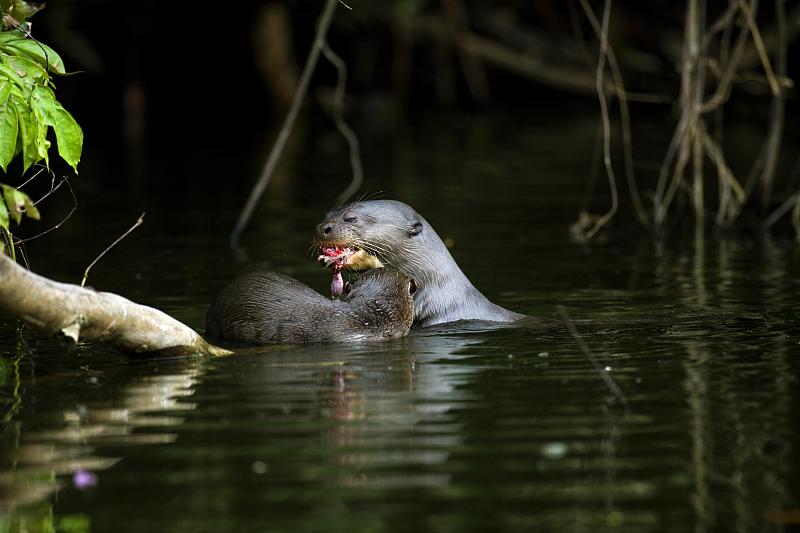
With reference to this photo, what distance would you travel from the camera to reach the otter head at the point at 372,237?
6.30m

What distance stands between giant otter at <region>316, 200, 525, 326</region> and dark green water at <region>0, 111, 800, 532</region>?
30 centimetres

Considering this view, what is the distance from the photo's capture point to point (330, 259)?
6.27 meters

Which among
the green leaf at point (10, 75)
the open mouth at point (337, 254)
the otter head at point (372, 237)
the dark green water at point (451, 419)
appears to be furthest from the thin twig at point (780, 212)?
the green leaf at point (10, 75)

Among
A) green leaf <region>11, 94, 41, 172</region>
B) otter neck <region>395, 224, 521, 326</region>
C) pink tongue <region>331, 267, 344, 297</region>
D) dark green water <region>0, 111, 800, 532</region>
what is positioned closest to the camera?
dark green water <region>0, 111, 800, 532</region>

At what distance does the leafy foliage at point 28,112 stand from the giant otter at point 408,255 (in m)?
1.69

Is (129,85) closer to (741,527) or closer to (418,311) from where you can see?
(418,311)

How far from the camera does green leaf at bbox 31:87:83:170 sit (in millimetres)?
4711

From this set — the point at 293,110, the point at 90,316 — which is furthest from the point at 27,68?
the point at 293,110

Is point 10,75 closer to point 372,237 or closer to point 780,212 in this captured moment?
point 372,237

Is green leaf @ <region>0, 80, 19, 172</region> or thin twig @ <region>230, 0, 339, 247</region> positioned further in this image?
thin twig @ <region>230, 0, 339, 247</region>

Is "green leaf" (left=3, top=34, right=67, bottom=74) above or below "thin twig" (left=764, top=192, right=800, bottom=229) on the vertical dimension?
above

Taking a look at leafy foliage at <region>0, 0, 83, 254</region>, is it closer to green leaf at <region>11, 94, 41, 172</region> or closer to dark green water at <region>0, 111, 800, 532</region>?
green leaf at <region>11, 94, 41, 172</region>

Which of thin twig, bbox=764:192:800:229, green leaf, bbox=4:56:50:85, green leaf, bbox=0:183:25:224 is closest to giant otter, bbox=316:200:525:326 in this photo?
green leaf, bbox=4:56:50:85

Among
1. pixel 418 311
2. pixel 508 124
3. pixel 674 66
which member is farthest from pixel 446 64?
pixel 418 311
